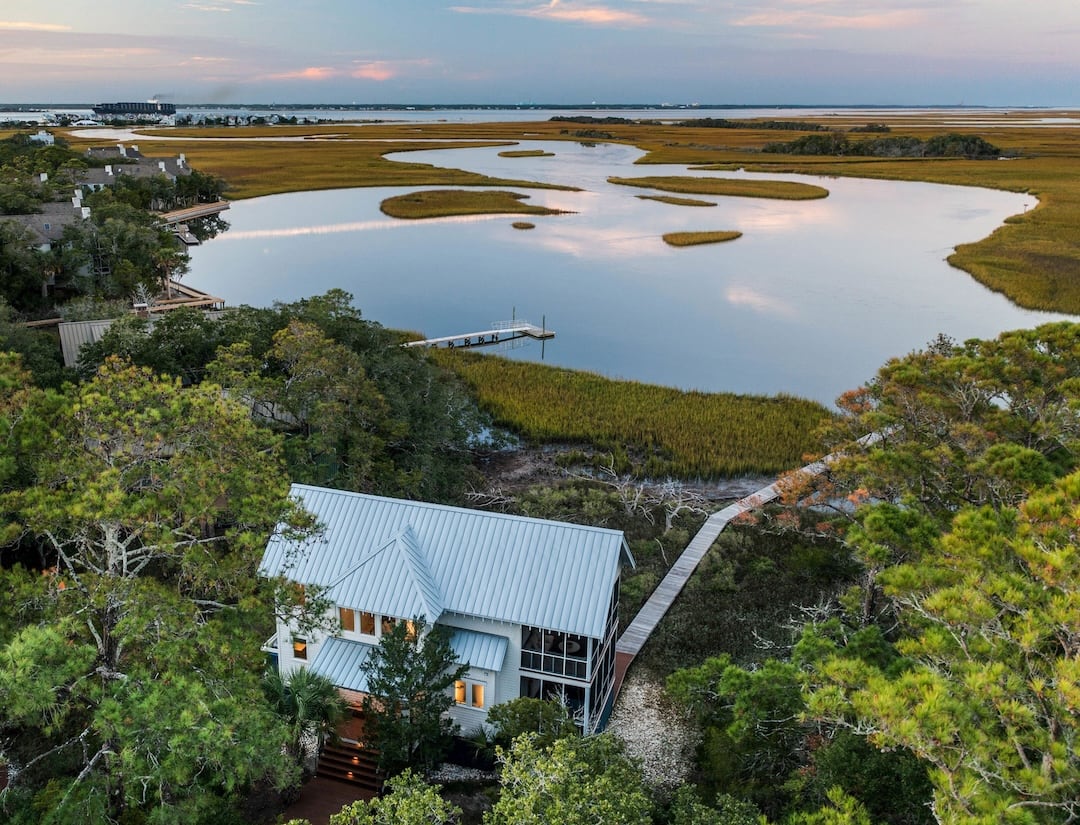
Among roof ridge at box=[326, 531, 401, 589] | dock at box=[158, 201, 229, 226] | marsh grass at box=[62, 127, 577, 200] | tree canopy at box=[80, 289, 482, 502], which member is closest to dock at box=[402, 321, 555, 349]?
tree canopy at box=[80, 289, 482, 502]

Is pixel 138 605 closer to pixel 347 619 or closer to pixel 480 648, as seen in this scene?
pixel 347 619

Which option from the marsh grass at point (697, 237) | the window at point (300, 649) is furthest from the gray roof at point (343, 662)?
the marsh grass at point (697, 237)

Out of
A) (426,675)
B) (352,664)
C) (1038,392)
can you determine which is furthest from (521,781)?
(1038,392)

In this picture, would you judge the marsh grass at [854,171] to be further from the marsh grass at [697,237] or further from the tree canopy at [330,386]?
the tree canopy at [330,386]

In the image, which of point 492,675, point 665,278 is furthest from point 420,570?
point 665,278

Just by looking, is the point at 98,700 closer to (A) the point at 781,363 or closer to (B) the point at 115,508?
(B) the point at 115,508

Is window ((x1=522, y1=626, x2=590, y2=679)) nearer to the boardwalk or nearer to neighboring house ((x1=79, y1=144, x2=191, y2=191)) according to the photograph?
the boardwalk
